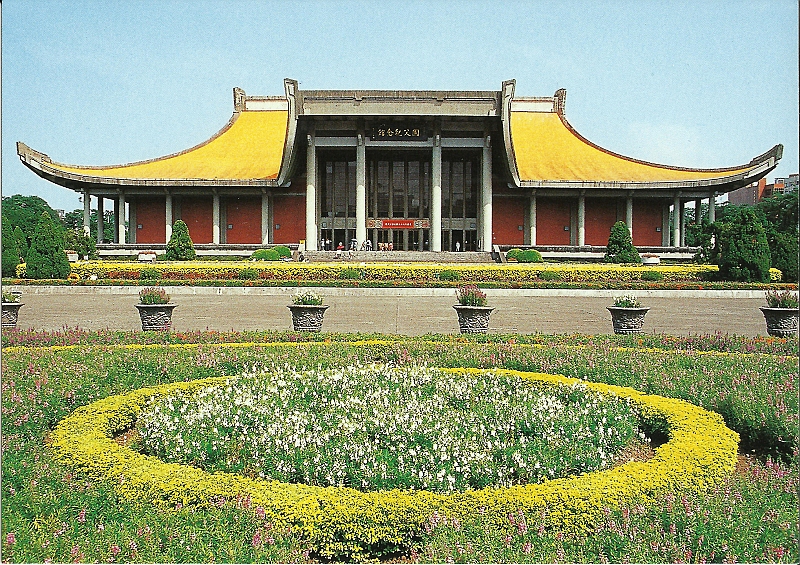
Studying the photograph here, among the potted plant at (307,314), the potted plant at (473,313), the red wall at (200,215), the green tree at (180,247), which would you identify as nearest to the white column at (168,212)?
the red wall at (200,215)

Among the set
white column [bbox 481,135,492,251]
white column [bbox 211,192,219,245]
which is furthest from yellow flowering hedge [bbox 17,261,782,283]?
white column [bbox 211,192,219,245]

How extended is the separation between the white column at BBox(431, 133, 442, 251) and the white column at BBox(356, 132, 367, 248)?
3198mm

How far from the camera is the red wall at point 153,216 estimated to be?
32406 mm

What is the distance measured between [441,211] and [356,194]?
443cm

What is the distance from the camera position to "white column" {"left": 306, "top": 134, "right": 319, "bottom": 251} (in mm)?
30422

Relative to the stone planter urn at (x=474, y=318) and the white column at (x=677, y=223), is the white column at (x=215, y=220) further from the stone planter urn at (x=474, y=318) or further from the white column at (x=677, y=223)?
the stone planter urn at (x=474, y=318)

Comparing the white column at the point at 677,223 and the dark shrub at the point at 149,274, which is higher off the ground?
the white column at the point at 677,223

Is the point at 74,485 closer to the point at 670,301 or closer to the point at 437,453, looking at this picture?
the point at 437,453

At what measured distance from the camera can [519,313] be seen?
13156mm

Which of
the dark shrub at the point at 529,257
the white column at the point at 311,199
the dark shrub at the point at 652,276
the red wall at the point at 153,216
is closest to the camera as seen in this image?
the dark shrub at the point at 652,276

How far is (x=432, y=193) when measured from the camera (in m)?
31.0

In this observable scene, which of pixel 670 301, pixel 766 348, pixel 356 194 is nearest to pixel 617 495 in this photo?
pixel 766 348

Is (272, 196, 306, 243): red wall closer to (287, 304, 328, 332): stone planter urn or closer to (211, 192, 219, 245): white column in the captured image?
(211, 192, 219, 245): white column

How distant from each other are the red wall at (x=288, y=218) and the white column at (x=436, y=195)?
6.53 m
